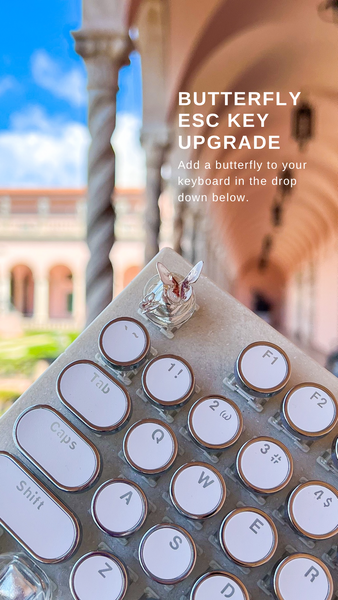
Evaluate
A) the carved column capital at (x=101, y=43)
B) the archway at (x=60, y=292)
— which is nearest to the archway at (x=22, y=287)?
the archway at (x=60, y=292)

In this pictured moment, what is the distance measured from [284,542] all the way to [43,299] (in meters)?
19.8

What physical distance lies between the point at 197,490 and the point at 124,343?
16cm

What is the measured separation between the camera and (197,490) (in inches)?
18.3

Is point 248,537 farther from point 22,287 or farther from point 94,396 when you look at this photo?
point 22,287

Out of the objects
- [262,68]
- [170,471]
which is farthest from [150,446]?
[262,68]

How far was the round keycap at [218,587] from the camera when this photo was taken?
434mm

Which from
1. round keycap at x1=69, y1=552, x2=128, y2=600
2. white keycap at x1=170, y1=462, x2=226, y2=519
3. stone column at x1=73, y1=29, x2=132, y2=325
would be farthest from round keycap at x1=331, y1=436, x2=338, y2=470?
stone column at x1=73, y1=29, x2=132, y2=325

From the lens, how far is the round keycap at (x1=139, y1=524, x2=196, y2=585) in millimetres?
438

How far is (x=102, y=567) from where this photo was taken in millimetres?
447

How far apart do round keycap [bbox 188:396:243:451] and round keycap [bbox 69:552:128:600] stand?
0.13 meters

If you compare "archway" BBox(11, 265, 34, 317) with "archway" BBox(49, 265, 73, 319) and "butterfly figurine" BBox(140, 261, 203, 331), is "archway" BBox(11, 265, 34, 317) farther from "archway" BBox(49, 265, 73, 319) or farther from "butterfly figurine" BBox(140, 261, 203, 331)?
"butterfly figurine" BBox(140, 261, 203, 331)

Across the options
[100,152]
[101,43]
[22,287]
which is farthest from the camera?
[22,287]

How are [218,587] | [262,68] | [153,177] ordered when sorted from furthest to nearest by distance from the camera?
1. [262,68]
2. [153,177]
3. [218,587]

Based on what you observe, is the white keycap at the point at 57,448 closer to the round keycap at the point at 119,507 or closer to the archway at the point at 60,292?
the round keycap at the point at 119,507
